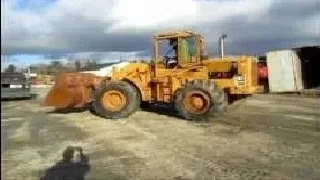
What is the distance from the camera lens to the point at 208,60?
1493 cm

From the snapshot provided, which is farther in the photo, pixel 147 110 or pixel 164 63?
pixel 147 110

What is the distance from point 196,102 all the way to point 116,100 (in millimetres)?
2384

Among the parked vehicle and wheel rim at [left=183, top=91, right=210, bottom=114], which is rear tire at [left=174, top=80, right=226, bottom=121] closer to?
wheel rim at [left=183, top=91, right=210, bottom=114]

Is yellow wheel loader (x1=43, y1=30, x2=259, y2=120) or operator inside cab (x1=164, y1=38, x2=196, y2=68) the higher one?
operator inside cab (x1=164, y1=38, x2=196, y2=68)

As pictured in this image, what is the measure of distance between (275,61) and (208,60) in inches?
398

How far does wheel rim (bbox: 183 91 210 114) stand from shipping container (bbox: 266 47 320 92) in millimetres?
10233

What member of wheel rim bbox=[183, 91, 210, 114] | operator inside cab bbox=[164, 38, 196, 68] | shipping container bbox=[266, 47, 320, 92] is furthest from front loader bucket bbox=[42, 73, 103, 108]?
shipping container bbox=[266, 47, 320, 92]

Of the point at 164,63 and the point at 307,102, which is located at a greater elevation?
the point at 164,63

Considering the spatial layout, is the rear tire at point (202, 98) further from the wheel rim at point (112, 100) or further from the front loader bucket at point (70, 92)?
the front loader bucket at point (70, 92)

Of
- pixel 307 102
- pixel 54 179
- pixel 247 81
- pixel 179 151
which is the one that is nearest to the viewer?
pixel 54 179

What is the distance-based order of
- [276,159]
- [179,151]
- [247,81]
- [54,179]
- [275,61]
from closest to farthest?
[54,179] → [276,159] → [179,151] → [247,81] → [275,61]

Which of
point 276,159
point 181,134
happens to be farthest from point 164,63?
point 276,159

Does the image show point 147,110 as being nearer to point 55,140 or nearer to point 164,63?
point 164,63

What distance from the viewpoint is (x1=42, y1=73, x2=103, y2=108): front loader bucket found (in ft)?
50.5
